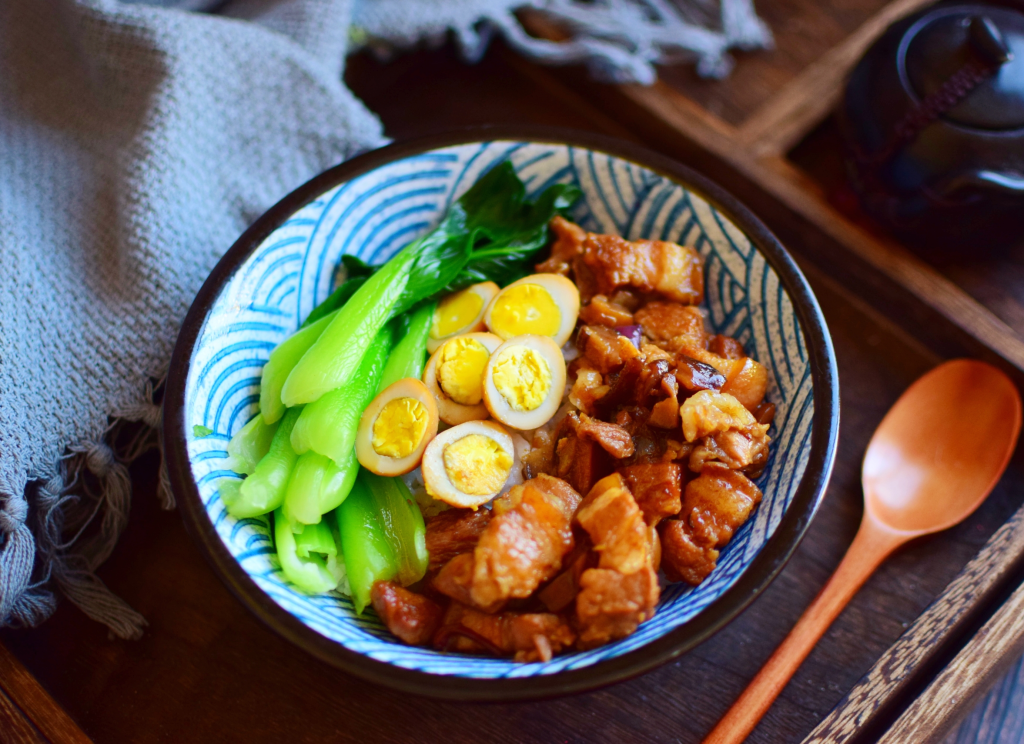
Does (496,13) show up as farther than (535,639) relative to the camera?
Yes

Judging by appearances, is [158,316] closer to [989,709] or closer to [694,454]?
[694,454]

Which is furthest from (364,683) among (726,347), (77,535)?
(726,347)

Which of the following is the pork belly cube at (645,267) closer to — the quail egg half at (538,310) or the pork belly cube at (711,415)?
the quail egg half at (538,310)

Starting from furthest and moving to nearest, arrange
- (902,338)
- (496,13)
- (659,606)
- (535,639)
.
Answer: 1. (496,13)
2. (902,338)
3. (659,606)
4. (535,639)

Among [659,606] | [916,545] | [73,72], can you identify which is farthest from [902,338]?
[73,72]

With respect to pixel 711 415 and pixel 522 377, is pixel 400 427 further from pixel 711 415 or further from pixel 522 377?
pixel 711 415

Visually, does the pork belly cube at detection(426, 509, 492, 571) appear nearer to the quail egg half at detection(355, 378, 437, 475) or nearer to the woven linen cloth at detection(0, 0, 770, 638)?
the quail egg half at detection(355, 378, 437, 475)

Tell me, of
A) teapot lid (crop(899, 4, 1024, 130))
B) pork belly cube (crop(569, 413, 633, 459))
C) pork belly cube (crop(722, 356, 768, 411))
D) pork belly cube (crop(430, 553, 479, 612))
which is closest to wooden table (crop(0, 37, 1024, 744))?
pork belly cube (crop(430, 553, 479, 612))
